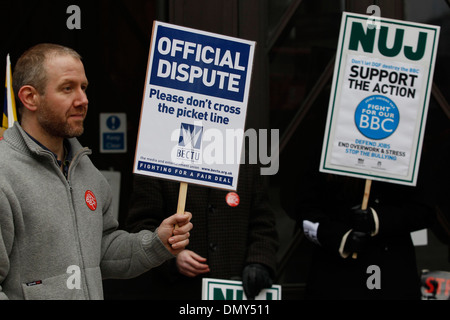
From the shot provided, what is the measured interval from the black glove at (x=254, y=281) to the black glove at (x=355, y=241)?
46cm

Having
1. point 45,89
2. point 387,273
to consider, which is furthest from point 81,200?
point 387,273

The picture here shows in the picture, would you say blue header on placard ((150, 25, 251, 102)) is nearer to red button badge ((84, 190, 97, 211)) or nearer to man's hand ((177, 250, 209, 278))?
red button badge ((84, 190, 97, 211))

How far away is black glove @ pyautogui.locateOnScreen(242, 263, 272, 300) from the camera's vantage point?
11.9ft

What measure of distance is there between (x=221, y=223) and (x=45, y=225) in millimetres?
1304

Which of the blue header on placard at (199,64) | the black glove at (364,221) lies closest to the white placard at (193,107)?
the blue header on placard at (199,64)

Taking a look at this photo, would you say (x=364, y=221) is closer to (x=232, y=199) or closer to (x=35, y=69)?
(x=232, y=199)

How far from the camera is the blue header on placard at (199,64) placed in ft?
10.9

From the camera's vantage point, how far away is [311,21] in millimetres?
4723

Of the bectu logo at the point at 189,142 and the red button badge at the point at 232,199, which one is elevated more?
the bectu logo at the point at 189,142

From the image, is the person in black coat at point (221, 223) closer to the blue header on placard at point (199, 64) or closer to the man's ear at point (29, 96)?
the blue header on placard at point (199, 64)

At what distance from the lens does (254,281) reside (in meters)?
3.62

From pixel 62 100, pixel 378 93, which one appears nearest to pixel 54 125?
pixel 62 100

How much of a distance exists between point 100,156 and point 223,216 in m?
2.07
